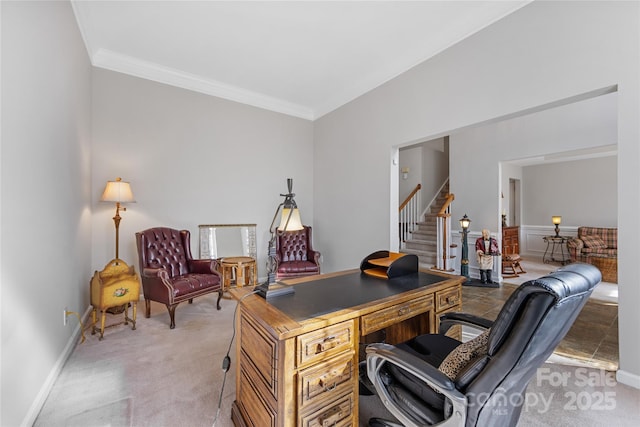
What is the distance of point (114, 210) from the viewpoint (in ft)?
12.0

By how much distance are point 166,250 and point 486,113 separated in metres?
4.03

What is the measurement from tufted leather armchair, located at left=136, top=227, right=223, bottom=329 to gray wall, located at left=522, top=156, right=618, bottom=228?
8463 mm

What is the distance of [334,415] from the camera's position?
1331 mm

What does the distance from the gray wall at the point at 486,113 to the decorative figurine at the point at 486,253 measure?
18.9 inches

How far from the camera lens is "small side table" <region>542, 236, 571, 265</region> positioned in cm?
672

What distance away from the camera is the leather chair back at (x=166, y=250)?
11.1 feet

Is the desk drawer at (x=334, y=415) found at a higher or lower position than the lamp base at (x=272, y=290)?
lower

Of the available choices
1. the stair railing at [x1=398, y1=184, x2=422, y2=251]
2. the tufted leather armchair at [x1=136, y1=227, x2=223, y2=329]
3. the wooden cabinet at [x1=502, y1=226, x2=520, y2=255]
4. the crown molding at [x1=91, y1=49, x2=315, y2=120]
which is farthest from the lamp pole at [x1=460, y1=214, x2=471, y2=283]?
the tufted leather armchair at [x1=136, y1=227, x2=223, y2=329]

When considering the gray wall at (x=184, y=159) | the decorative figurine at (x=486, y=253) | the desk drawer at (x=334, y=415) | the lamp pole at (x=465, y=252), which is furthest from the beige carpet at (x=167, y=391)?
the lamp pole at (x=465, y=252)

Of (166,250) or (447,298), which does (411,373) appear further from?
(166,250)

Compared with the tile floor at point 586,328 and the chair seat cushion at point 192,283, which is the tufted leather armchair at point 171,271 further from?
the tile floor at point 586,328

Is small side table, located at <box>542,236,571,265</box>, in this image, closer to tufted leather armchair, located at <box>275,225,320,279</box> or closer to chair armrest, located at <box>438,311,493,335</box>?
tufted leather armchair, located at <box>275,225,320,279</box>

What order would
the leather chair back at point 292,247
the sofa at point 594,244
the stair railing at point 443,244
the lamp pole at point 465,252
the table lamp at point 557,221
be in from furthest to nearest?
the table lamp at point 557,221 < the sofa at point 594,244 < the stair railing at point 443,244 < the lamp pole at point 465,252 < the leather chair back at point 292,247

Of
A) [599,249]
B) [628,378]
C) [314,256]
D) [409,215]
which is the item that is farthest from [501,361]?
[599,249]
